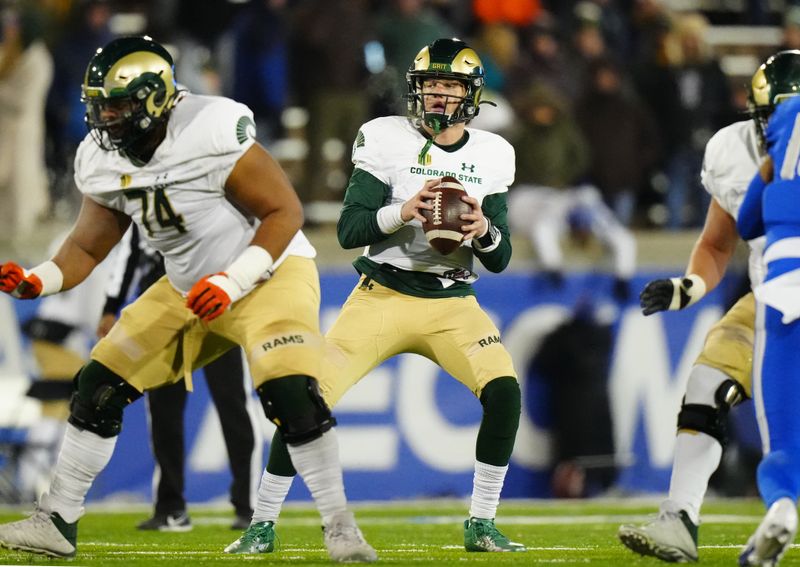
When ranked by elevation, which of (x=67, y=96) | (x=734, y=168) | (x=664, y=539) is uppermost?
(x=67, y=96)

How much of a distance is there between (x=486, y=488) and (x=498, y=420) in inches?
9.9

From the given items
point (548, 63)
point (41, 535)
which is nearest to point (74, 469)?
point (41, 535)

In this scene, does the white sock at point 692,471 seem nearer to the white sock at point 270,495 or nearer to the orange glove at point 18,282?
the white sock at point 270,495

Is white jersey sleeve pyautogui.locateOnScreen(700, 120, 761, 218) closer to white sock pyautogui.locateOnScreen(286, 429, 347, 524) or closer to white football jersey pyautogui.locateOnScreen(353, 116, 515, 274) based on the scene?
white football jersey pyautogui.locateOnScreen(353, 116, 515, 274)

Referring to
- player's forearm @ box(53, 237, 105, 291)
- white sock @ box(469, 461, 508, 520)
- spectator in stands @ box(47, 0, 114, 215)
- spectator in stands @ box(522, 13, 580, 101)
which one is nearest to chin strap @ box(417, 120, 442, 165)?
white sock @ box(469, 461, 508, 520)

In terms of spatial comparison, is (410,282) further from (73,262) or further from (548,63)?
(548,63)

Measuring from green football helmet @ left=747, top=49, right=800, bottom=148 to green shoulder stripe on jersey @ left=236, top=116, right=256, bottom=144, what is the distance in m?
1.64

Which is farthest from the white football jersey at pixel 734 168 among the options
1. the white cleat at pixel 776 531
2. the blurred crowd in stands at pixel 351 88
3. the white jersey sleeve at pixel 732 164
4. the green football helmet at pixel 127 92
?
the blurred crowd in stands at pixel 351 88

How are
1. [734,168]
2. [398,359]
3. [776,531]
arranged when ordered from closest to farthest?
[776,531]
[734,168]
[398,359]

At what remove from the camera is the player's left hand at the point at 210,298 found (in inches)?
174

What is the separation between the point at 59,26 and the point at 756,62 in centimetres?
553

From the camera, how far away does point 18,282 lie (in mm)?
4859

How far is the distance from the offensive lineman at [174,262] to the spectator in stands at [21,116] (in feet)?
14.3

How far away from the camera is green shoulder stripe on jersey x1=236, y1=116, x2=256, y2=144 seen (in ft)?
15.6
